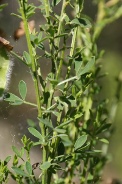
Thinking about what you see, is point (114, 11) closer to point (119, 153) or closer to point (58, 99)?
point (58, 99)

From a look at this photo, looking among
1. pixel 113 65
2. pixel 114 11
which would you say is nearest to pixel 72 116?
pixel 114 11

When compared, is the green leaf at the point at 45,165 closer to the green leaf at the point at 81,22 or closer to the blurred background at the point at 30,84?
the green leaf at the point at 81,22

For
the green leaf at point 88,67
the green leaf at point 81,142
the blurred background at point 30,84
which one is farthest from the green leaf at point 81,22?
the blurred background at point 30,84

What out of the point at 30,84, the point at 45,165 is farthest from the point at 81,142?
the point at 30,84

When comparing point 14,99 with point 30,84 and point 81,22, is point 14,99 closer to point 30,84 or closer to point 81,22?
point 81,22

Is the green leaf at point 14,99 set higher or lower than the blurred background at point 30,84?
lower

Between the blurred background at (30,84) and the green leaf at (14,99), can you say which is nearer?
the green leaf at (14,99)

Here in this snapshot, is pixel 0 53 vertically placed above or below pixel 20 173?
above

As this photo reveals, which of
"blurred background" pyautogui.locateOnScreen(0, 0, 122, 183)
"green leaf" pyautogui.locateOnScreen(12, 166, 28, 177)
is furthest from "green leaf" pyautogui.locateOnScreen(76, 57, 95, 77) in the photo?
"blurred background" pyautogui.locateOnScreen(0, 0, 122, 183)

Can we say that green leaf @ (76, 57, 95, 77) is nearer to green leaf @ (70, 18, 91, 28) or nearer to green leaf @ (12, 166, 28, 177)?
green leaf @ (70, 18, 91, 28)
